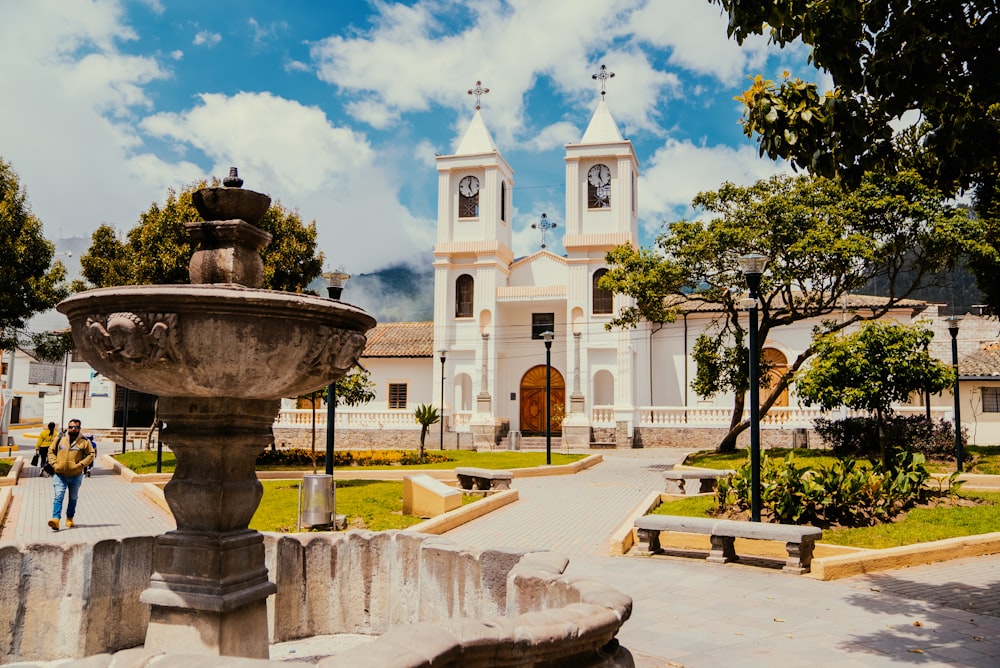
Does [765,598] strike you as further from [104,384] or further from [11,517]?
[104,384]

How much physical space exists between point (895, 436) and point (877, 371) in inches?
162

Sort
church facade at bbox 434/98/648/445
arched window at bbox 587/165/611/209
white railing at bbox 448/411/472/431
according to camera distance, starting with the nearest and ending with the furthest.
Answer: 1. white railing at bbox 448/411/472/431
2. church facade at bbox 434/98/648/445
3. arched window at bbox 587/165/611/209

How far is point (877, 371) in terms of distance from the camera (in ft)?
57.3

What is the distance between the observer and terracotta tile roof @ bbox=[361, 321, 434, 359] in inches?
1530

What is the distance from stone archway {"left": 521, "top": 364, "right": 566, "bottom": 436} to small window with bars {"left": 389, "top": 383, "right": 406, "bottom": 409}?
20.4ft

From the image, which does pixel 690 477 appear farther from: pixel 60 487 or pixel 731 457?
pixel 60 487

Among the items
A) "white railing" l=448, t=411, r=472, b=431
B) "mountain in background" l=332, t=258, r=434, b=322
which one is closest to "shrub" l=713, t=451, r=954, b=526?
"white railing" l=448, t=411, r=472, b=431

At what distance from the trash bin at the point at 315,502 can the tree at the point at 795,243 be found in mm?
13615

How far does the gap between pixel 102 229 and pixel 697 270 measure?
691 inches

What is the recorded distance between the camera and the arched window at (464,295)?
37000mm

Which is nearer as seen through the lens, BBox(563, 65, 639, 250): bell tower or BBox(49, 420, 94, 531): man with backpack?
BBox(49, 420, 94, 531): man with backpack

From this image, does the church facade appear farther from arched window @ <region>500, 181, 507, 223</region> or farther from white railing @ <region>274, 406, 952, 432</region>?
white railing @ <region>274, 406, 952, 432</region>

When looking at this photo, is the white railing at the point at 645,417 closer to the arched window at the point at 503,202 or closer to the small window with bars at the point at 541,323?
A: the small window with bars at the point at 541,323

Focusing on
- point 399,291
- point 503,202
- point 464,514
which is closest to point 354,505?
point 464,514
